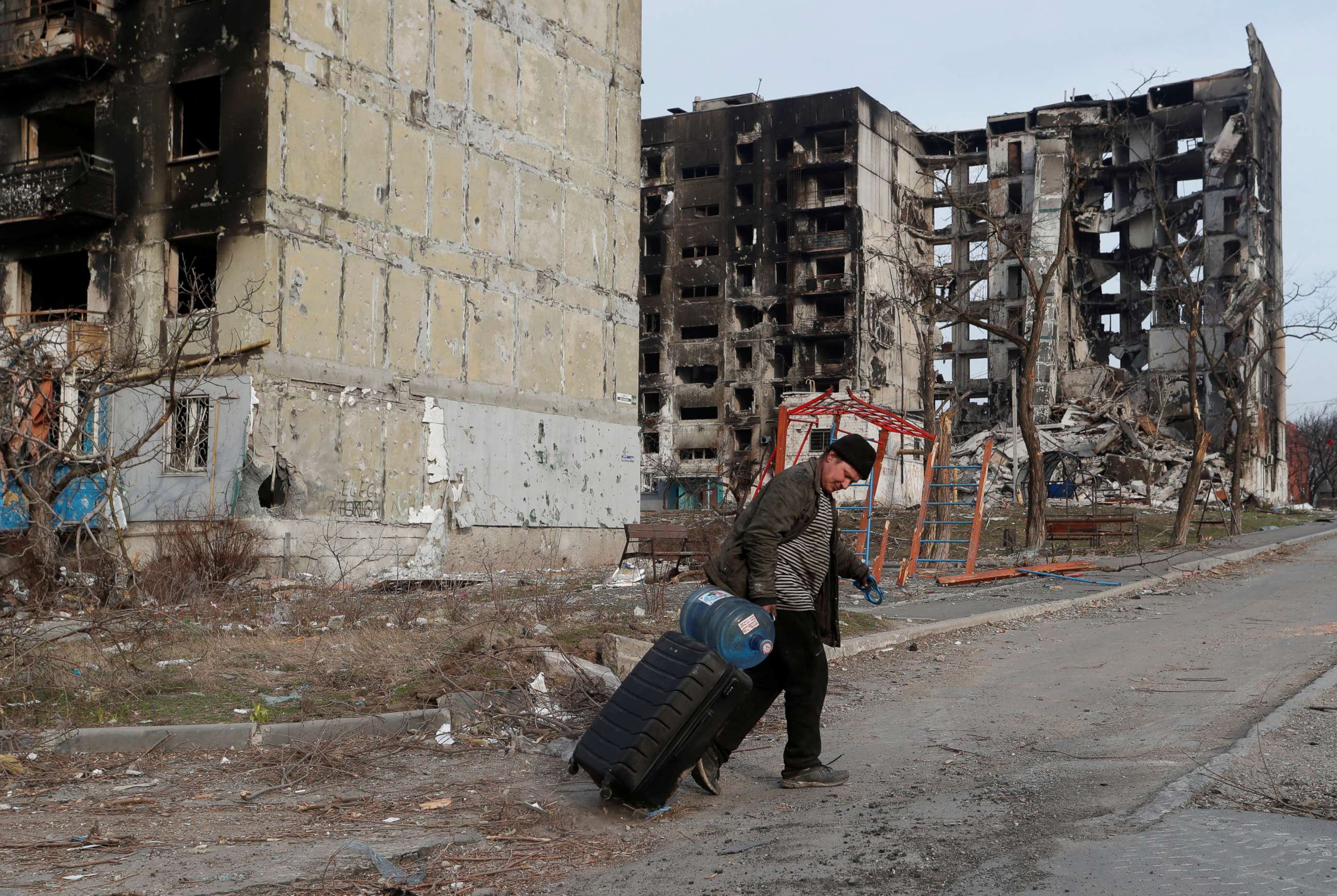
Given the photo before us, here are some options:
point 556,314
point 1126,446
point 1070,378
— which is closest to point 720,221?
point 1070,378

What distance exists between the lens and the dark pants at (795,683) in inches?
258

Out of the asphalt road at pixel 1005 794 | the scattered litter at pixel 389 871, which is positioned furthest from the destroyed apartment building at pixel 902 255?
the scattered litter at pixel 389 871

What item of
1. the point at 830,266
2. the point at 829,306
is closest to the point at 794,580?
the point at 829,306

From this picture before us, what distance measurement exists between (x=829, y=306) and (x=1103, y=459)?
70.7ft

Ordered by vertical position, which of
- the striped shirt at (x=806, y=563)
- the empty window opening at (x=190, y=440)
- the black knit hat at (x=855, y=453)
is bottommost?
the striped shirt at (x=806, y=563)

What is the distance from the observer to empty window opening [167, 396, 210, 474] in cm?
2244

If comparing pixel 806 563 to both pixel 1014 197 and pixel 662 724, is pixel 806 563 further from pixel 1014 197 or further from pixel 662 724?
pixel 1014 197

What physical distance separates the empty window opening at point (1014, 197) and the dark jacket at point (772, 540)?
75.7 m

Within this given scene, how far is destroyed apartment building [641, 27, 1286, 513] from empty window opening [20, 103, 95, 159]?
156 ft

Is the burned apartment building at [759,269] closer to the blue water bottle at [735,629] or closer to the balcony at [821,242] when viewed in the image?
the balcony at [821,242]

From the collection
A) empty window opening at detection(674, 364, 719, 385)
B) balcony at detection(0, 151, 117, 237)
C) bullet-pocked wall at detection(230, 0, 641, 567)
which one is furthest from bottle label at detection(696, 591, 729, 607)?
empty window opening at detection(674, 364, 719, 385)

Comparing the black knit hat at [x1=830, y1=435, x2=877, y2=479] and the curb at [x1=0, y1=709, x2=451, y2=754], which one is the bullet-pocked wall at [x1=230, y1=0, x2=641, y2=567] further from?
the black knit hat at [x1=830, y1=435, x2=877, y2=479]

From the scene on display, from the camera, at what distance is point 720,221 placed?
77.7m

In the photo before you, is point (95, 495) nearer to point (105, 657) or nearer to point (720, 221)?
point (105, 657)
